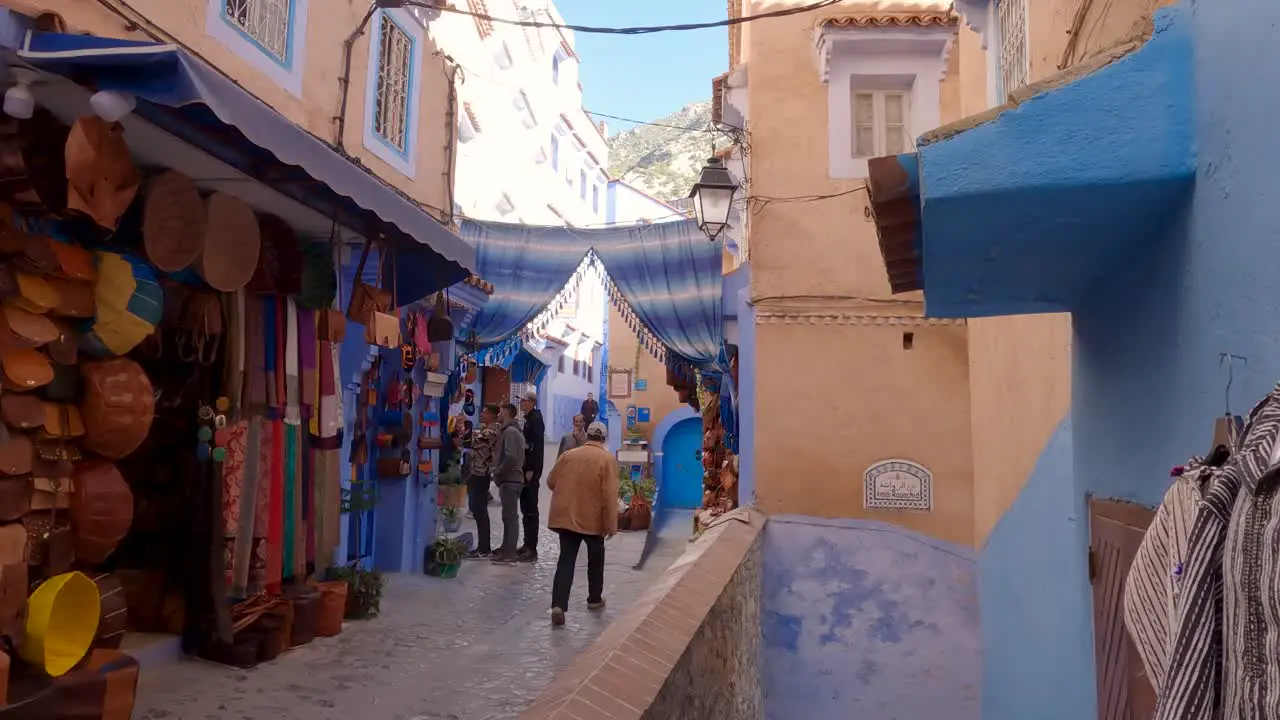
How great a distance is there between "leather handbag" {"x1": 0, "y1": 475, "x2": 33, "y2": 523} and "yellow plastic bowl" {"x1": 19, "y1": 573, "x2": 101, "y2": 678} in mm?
343

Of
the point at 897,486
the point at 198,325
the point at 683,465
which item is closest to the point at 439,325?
the point at 198,325

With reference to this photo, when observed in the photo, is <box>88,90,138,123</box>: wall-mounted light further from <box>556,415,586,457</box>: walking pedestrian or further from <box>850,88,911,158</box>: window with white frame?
<box>556,415,586,457</box>: walking pedestrian

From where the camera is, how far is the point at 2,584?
3.91 meters

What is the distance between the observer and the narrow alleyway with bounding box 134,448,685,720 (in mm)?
4949

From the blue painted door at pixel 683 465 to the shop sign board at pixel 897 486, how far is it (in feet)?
51.7

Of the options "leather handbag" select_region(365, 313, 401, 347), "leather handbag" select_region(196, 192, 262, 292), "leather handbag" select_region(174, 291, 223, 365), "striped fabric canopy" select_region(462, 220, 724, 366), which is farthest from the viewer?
"striped fabric canopy" select_region(462, 220, 724, 366)

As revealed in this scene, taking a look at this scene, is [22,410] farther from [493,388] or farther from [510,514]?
[493,388]

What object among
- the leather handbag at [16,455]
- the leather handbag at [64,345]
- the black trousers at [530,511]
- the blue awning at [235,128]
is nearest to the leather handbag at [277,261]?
the blue awning at [235,128]

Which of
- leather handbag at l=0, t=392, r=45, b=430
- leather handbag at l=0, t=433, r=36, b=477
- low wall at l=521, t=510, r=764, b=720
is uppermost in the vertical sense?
leather handbag at l=0, t=392, r=45, b=430

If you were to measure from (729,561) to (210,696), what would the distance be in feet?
9.91

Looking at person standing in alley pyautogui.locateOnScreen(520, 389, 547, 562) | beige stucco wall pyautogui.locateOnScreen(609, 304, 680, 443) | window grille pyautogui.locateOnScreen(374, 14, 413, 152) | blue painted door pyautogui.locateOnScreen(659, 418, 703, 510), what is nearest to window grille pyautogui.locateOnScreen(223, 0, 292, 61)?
window grille pyautogui.locateOnScreen(374, 14, 413, 152)

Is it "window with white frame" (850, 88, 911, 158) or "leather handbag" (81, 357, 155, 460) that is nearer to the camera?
"leather handbag" (81, 357, 155, 460)

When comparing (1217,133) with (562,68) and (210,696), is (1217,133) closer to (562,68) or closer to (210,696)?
(210,696)

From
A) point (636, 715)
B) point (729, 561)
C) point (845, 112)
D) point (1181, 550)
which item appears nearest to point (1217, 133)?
point (1181, 550)
